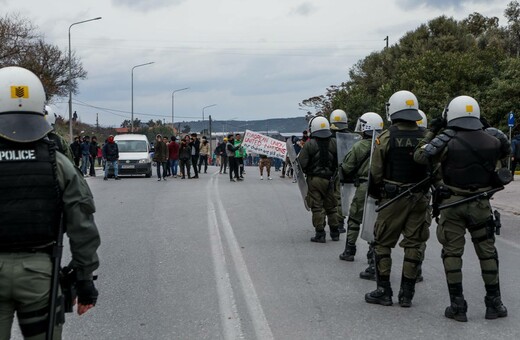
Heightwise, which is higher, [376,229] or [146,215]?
[376,229]

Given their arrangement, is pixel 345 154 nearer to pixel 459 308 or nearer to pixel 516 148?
pixel 459 308

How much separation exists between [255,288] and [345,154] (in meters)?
2.61

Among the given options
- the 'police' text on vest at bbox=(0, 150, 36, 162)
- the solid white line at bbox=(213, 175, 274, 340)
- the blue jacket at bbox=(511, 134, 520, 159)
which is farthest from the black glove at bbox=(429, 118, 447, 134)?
the blue jacket at bbox=(511, 134, 520, 159)

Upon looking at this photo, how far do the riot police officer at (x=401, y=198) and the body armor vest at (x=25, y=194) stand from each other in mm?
3533

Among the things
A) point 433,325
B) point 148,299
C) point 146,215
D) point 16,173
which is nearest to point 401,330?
point 433,325

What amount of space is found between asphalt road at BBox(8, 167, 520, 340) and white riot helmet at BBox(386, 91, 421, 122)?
1728 millimetres

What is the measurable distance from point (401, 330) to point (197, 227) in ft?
21.4

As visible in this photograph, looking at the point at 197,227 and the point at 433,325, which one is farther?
the point at 197,227

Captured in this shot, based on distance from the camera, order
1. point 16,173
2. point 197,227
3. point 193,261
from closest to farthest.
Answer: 1. point 16,173
2. point 193,261
3. point 197,227

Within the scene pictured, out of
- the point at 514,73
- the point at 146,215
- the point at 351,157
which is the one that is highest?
the point at 514,73

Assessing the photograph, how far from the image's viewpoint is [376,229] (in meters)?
6.25

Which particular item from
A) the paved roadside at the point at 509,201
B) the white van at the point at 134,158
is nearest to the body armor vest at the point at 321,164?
the paved roadside at the point at 509,201

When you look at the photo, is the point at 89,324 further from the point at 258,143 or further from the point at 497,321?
the point at 258,143

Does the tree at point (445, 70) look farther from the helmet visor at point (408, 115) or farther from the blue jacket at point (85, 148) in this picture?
the helmet visor at point (408, 115)
